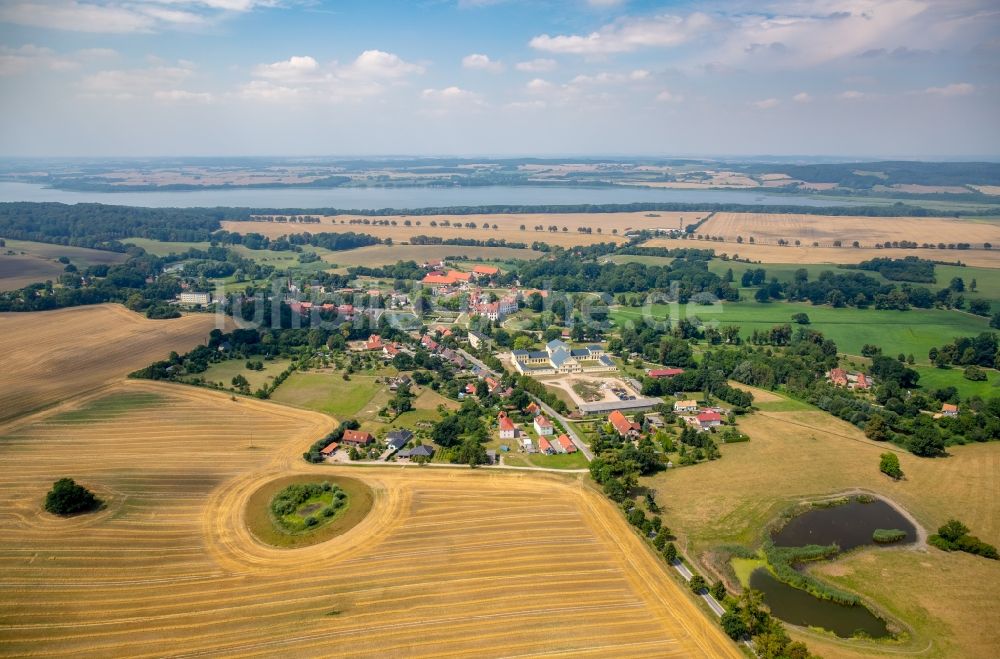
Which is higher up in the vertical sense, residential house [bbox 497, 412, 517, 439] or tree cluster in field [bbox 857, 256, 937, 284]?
tree cluster in field [bbox 857, 256, 937, 284]

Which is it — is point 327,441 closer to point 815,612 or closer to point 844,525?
point 815,612

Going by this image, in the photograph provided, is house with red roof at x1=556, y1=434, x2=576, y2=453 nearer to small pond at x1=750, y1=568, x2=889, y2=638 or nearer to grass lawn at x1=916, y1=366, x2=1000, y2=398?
small pond at x1=750, y1=568, x2=889, y2=638

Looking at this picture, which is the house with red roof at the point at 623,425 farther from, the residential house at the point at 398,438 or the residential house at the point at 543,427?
the residential house at the point at 398,438

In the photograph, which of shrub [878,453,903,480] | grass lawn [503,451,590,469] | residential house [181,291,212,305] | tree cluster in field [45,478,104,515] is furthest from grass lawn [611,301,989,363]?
tree cluster in field [45,478,104,515]

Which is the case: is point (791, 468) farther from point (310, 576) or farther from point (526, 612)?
point (310, 576)

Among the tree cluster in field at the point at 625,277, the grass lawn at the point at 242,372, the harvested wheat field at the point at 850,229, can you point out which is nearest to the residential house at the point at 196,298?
the grass lawn at the point at 242,372

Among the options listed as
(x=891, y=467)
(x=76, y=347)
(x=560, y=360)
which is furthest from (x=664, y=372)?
(x=76, y=347)
